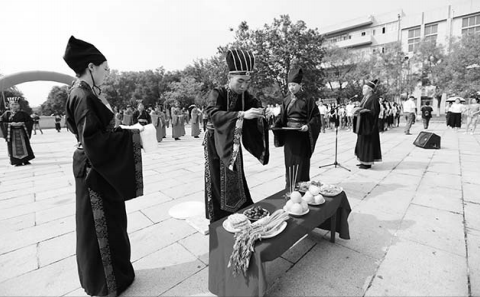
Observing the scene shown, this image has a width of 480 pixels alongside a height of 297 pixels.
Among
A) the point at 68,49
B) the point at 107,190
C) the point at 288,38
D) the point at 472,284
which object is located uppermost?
the point at 288,38

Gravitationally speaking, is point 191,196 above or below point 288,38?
below

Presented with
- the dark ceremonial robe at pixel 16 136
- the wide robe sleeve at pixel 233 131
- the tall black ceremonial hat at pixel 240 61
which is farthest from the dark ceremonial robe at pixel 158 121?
the tall black ceremonial hat at pixel 240 61

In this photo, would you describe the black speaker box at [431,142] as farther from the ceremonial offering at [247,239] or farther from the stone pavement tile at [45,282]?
the stone pavement tile at [45,282]

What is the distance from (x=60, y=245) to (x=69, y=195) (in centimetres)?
214

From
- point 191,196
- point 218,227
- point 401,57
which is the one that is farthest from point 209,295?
point 401,57

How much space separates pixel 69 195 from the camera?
4.64m

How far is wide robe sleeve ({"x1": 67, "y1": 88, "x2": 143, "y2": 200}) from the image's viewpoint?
5.65ft

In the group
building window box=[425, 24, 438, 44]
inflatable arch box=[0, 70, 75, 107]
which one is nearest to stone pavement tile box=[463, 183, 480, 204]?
inflatable arch box=[0, 70, 75, 107]

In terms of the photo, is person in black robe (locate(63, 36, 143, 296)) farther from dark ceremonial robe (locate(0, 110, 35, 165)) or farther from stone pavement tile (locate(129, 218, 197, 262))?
dark ceremonial robe (locate(0, 110, 35, 165))

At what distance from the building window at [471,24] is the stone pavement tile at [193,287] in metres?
50.0

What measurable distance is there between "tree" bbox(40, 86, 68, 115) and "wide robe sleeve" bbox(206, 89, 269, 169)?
2179 inches

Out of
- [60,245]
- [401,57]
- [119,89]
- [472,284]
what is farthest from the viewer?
[119,89]

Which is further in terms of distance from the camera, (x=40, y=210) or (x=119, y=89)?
(x=119, y=89)

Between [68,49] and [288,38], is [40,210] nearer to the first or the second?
[68,49]
